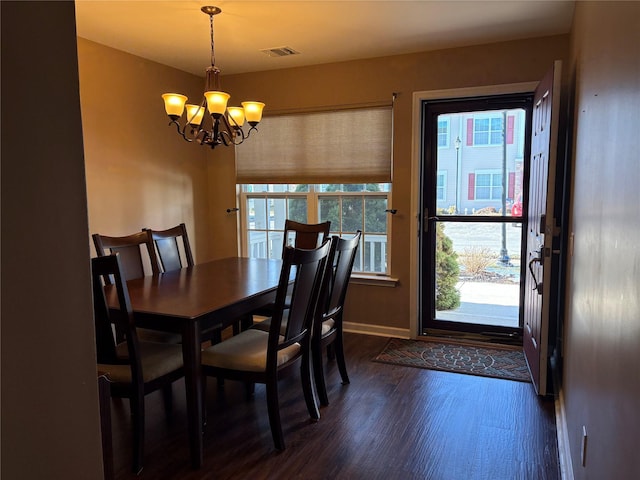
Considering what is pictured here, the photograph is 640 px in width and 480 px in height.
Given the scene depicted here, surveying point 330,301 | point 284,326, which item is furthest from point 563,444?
point 284,326

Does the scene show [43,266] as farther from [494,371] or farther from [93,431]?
[494,371]

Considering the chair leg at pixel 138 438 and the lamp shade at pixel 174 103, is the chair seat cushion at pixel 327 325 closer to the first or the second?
the chair leg at pixel 138 438

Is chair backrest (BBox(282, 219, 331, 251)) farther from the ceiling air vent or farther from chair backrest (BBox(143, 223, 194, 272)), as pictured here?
the ceiling air vent

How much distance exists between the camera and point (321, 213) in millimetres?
4555

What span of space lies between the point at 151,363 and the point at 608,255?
6.58 feet

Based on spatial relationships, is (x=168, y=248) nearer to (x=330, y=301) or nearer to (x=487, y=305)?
(x=330, y=301)

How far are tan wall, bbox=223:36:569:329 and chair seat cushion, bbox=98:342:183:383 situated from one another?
2.23m

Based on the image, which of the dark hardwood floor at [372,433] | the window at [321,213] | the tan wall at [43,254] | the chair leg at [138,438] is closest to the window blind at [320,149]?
the window at [321,213]

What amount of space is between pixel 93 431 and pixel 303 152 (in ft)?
12.7

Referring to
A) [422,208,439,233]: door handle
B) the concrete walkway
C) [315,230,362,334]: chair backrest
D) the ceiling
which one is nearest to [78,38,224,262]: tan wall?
the ceiling

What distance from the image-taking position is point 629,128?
1189mm

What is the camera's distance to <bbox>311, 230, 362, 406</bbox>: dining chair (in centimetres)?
278

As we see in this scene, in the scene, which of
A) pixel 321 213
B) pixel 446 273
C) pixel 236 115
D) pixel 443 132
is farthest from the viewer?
pixel 321 213

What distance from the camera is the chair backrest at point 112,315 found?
6.75 feet
